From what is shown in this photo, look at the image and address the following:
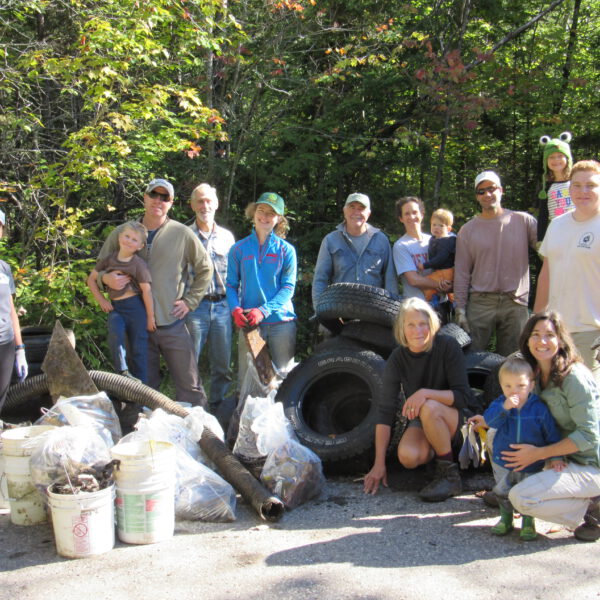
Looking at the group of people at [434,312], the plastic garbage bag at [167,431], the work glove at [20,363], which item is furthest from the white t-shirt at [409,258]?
the work glove at [20,363]

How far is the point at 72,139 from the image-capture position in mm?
7016

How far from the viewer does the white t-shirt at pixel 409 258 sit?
5637 mm

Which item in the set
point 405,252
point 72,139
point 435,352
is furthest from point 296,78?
point 435,352

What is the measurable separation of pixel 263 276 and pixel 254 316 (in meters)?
0.42

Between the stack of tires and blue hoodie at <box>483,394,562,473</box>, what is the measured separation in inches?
40.2

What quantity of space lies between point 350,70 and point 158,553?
24.4 feet

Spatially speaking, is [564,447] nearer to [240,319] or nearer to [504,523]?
[504,523]

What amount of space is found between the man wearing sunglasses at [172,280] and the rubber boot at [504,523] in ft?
8.75

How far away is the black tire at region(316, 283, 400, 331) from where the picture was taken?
517cm

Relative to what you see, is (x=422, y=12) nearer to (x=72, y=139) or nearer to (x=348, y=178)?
(x=348, y=178)

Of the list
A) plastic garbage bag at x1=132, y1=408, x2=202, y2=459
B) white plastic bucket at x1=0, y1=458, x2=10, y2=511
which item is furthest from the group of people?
plastic garbage bag at x1=132, y1=408, x2=202, y2=459

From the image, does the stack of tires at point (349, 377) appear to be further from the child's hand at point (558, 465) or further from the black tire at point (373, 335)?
the child's hand at point (558, 465)

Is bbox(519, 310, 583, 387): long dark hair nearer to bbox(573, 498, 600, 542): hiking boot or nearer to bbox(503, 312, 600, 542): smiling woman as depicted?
bbox(503, 312, 600, 542): smiling woman

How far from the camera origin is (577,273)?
4484 millimetres
